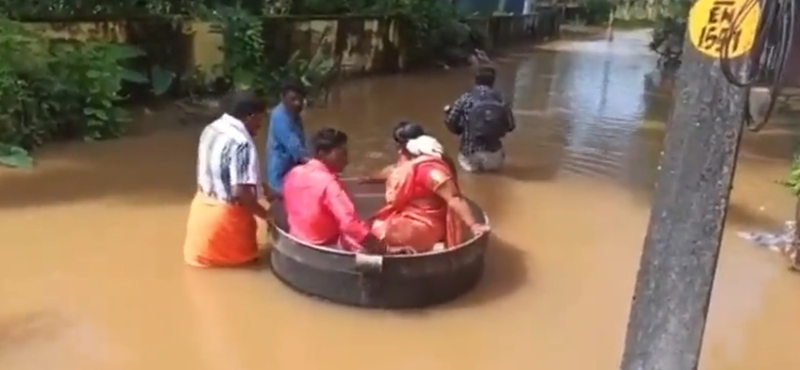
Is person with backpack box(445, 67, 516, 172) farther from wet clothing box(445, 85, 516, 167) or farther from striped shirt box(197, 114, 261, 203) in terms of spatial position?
striped shirt box(197, 114, 261, 203)

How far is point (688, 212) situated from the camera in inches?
138

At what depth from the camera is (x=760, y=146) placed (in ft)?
39.8

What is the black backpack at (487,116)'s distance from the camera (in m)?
9.21

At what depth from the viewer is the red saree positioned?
580cm

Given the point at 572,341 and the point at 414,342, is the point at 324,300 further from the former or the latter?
the point at 572,341

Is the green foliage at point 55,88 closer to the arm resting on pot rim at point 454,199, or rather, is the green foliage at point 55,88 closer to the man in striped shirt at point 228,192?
the man in striped shirt at point 228,192

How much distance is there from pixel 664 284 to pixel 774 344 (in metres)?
2.49

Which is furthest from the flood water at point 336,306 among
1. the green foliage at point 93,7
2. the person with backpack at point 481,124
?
the green foliage at point 93,7

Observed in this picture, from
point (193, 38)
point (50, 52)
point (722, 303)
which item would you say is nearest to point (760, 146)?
point (722, 303)

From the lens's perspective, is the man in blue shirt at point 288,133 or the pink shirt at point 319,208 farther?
the man in blue shirt at point 288,133

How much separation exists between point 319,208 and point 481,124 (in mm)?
3835

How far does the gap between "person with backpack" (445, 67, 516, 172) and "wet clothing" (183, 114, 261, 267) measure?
11.6 feet

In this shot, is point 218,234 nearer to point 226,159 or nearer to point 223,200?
point 223,200

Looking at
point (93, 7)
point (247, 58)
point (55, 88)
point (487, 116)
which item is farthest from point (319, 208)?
point (247, 58)
